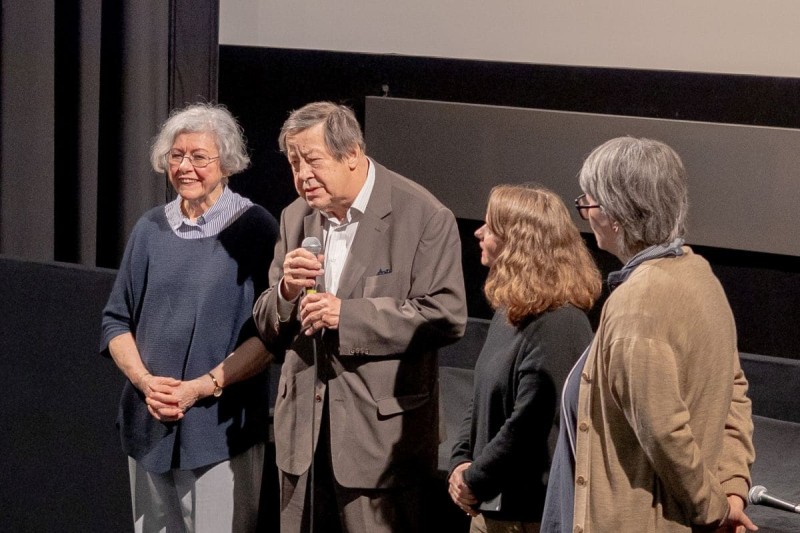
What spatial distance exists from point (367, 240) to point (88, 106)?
2219 millimetres

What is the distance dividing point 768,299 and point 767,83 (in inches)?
25.3

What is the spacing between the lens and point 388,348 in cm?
228

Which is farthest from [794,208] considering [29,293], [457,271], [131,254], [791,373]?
[29,293]

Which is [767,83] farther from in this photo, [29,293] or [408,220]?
[29,293]

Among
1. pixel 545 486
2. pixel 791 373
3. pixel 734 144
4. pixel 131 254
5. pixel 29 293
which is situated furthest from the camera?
pixel 29 293

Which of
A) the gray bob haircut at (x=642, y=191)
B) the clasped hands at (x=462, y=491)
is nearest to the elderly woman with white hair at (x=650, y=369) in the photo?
the gray bob haircut at (x=642, y=191)

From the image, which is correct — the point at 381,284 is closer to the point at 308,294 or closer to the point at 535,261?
the point at 308,294

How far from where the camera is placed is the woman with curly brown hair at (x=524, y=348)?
82.1 inches

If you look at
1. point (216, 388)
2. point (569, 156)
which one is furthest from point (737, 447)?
point (569, 156)

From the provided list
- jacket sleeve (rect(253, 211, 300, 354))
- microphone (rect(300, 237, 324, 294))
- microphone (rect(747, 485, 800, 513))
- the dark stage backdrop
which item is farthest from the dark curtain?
microphone (rect(747, 485, 800, 513))

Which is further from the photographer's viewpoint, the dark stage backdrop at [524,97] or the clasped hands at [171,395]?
the dark stage backdrop at [524,97]

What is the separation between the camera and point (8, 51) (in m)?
4.16

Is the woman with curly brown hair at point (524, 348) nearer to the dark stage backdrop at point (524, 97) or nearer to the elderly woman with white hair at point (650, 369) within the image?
the elderly woman with white hair at point (650, 369)

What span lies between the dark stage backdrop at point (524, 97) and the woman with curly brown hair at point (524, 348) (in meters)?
1.30
